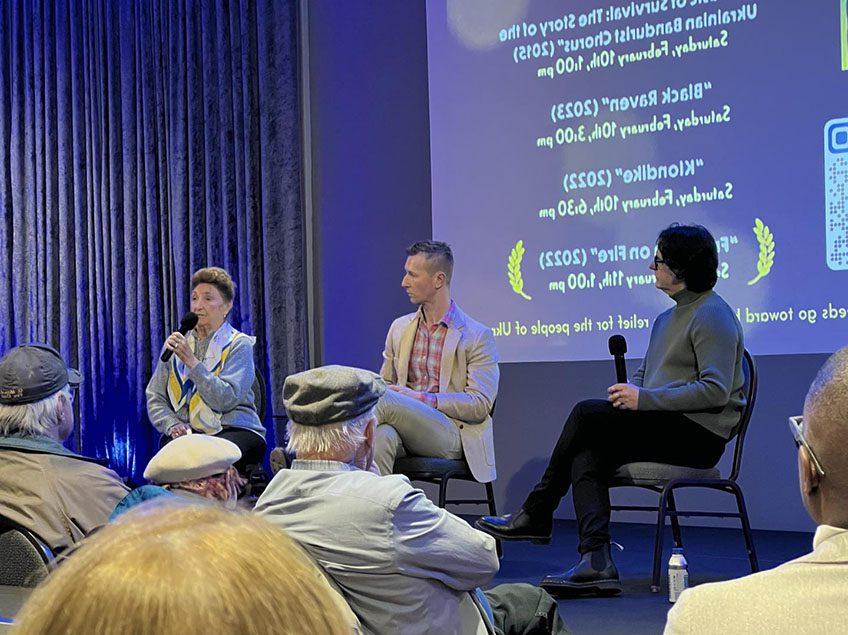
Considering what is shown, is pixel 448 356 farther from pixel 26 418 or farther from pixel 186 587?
pixel 186 587

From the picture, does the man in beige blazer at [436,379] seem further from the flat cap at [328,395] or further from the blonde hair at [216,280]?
the flat cap at [328,395]

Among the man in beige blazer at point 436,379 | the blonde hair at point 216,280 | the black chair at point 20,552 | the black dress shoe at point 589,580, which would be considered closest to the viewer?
the black chair at point 20,552

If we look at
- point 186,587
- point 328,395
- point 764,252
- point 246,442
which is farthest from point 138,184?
point 186,587

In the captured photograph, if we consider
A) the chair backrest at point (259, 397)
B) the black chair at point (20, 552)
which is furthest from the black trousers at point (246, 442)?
the black chair at point (20, 552)

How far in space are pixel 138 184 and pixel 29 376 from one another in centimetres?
401

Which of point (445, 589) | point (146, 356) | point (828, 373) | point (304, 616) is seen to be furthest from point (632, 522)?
point (304, 616)

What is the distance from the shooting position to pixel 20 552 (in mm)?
2477

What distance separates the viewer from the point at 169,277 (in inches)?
254

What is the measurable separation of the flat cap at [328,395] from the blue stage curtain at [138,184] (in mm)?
3884

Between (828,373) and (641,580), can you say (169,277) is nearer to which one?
(641,580)

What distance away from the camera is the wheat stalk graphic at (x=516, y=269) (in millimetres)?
5301

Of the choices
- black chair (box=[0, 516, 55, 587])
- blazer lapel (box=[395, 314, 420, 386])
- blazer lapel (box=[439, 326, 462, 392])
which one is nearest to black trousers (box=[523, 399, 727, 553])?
blazer lapel (box=[439, 326, 462, 392])

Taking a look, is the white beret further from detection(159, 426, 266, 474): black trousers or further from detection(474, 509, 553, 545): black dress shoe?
detection(159, 426, 266, 474): black trousers

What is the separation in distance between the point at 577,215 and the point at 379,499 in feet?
11.3
